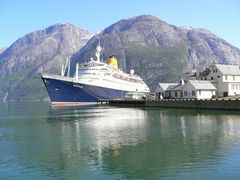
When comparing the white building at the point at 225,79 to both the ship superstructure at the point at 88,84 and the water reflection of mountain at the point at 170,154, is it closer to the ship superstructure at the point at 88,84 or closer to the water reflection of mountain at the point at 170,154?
the ship superstructure at the point at 88,84

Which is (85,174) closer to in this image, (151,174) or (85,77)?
(151,174)

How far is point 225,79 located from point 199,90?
1113 cm

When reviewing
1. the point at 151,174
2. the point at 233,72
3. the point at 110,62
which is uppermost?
the point at 110,62

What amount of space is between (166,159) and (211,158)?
108 inches

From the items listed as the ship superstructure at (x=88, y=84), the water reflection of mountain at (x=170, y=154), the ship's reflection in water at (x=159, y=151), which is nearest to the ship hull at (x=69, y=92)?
the ship superstructure at (x=88, y=84)

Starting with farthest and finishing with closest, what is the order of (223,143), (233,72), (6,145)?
(233,72) < (6,145) < (223,143)

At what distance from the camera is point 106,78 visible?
400 ft

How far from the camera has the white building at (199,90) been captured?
81.5 m

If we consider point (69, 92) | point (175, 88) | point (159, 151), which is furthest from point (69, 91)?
point (159, 151)

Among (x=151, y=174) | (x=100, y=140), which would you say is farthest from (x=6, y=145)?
(x=151, y=174)

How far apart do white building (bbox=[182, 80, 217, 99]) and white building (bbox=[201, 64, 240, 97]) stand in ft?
13.5

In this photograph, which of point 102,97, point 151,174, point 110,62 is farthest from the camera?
point 110,62

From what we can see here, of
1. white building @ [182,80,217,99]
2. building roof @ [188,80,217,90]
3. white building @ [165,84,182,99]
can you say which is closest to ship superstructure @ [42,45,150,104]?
white building @ [165,84,182,99]

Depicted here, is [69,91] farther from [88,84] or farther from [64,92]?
[88,84]
